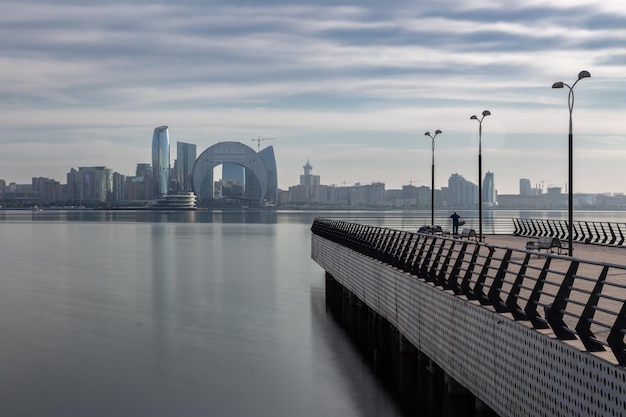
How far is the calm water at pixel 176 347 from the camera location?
23.4 metres

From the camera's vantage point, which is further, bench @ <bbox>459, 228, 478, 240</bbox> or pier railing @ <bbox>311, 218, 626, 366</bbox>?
bench @ <bbox>459, 228, 478, 240</bbox>

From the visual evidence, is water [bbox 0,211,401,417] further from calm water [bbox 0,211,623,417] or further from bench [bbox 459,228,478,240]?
bench [bbox 459,228,478,240]

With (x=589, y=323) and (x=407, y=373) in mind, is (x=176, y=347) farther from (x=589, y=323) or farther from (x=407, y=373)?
(x=589, y=323)

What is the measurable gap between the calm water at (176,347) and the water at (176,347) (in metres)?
0.05

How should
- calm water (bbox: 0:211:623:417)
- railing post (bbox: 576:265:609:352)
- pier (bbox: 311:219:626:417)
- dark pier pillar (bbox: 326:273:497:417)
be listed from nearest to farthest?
pier (bbox: 311:219:626:417) < railing post (bbox: 576:265:609:352) < dark pier pillar (bbox: 326:273:497:417) < calm water (bbox: 0:211:623:417)

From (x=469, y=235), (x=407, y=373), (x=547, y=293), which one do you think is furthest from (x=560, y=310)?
(x=469, y=235)

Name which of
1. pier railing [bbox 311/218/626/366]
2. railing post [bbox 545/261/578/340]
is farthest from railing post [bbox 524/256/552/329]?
railing post [bbox 545/261/578/340]

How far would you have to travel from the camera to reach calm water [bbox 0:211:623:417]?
76.9ft

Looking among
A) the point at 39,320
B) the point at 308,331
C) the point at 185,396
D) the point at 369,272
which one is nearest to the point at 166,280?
the point at 39,320

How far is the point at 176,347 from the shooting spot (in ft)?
108

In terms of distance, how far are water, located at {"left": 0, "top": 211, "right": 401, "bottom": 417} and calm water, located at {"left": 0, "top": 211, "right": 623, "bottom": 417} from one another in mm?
55

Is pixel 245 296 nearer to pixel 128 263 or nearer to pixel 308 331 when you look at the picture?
pixel 308 331

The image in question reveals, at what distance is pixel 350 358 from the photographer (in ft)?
97.6

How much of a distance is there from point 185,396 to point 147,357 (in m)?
6.73
